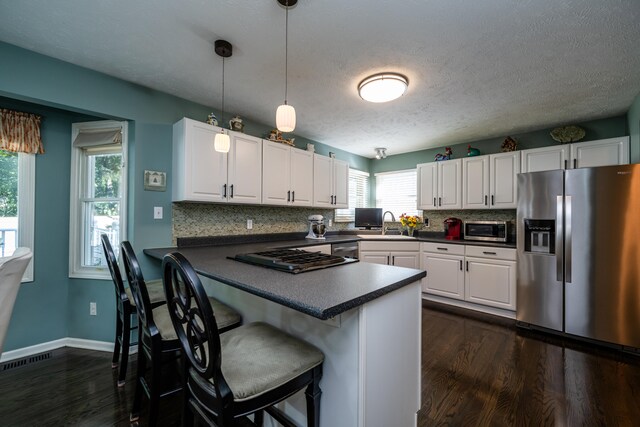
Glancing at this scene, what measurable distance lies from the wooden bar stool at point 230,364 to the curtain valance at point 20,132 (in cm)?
241

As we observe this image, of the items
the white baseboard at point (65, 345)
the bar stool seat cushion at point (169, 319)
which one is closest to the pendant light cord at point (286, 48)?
the bar stool seat cushion at point (169, 319)

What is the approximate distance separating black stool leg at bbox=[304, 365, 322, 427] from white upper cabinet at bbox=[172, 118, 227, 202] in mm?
1944

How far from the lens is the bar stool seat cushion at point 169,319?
4.39 feet

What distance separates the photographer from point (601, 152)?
281 cm

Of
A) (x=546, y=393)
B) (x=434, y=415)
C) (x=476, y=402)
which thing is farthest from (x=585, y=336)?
(x=434, y=415)

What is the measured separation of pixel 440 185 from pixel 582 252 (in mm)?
1774

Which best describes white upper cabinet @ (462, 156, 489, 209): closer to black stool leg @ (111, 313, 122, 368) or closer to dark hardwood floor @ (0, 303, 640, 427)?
dark hardwood floor @ (0, 303, 640, 427)

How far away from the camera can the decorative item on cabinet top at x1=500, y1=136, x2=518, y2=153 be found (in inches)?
135

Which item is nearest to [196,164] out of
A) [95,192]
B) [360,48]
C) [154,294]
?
[95,192]

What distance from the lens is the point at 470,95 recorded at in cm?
248

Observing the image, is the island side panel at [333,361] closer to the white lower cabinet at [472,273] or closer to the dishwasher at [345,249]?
the dishwasher at [345,249]

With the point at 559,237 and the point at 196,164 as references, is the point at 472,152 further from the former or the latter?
the point at 196,164

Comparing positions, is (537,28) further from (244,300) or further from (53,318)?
(53,318)

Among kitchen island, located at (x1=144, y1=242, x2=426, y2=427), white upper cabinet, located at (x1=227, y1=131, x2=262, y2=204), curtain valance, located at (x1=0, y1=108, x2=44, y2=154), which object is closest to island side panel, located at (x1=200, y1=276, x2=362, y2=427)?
kitchen island, located at (x1=144, y1=242, x2=426, y2=427)
